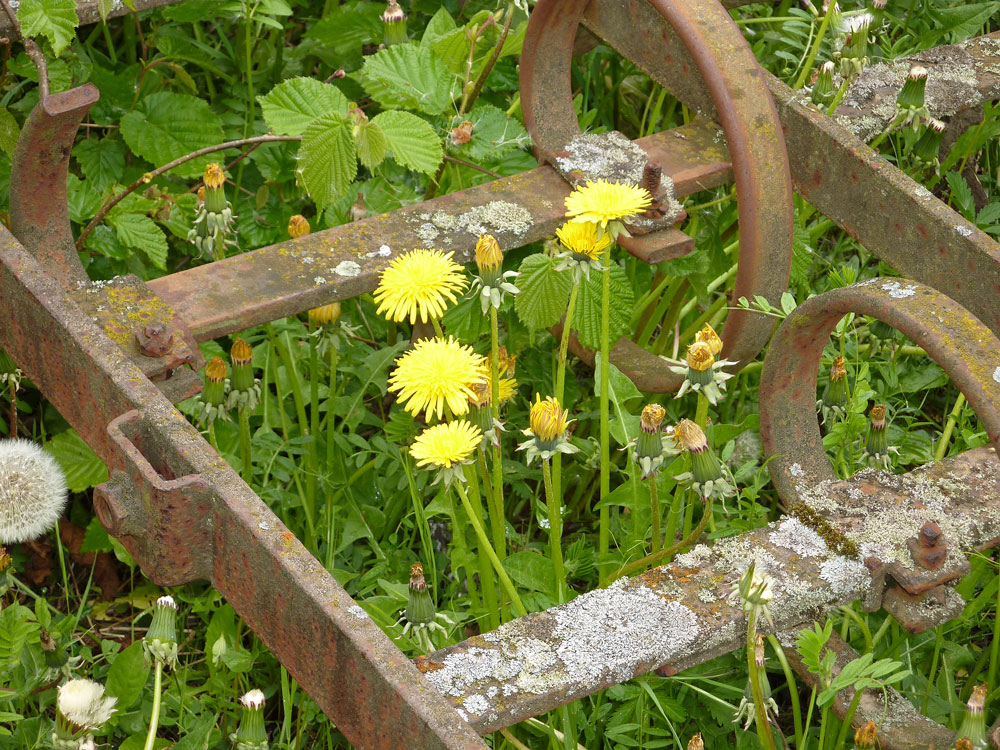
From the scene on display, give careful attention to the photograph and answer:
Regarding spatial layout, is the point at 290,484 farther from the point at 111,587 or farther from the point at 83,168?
the point at 83,168

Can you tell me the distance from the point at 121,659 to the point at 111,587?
0.58m

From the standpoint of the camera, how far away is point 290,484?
2949 millimetres

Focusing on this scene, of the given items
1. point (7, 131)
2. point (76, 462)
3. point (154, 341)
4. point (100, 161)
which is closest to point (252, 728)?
point (154, 341)

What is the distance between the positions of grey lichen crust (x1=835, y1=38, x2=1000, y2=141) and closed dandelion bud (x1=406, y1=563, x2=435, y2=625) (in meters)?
1.51

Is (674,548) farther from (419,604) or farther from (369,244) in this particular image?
(369,244)

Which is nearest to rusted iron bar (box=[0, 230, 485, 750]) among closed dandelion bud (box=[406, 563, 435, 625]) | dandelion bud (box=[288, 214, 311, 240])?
closed dandelion bud (box=[406, 563, 435, 625])

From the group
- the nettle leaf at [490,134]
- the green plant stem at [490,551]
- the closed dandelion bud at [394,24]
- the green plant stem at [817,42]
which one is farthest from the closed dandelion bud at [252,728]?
the green plant stem at [817,42]

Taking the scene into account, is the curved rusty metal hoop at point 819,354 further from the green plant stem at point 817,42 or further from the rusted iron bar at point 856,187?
the green plant stem at point 817,42

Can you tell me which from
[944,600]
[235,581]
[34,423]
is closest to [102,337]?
[235,581]

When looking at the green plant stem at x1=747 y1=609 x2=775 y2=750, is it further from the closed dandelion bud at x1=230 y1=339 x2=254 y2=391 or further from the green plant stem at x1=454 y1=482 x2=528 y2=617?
the closed dandelion bud at x1=230 y1=339 x2=254 y2=391

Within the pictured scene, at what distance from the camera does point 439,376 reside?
5.96ft

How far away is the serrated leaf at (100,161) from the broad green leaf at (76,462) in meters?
0.80

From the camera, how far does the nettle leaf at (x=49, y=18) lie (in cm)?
265

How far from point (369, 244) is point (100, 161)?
1.27 meters
